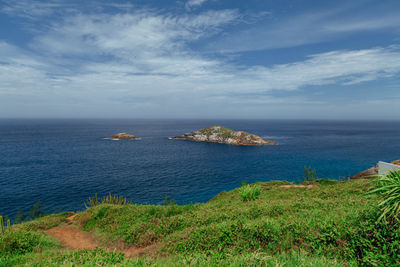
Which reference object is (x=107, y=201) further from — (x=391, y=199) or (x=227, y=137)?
(x=227, y=137)

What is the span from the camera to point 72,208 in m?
33.3

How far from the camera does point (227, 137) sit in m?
115

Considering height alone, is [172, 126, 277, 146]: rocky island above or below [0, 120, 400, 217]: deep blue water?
above

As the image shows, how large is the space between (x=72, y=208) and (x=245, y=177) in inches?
1610

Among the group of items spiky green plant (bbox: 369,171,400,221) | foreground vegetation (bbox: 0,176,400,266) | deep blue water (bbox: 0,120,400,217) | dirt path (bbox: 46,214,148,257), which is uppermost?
spiky green plant (bbox: 369,171,400,221)

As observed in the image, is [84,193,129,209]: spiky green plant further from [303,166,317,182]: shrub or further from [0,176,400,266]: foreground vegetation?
[303,166,317,182]: shrub

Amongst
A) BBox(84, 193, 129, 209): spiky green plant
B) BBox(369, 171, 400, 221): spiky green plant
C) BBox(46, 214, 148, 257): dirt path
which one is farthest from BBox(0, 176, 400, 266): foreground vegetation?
BBox(84, 193, 129, 209): spiky green plant

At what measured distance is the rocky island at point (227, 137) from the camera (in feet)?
351

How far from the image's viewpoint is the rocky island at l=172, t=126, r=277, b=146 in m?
107

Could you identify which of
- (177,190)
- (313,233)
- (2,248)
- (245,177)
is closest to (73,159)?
(177,190)

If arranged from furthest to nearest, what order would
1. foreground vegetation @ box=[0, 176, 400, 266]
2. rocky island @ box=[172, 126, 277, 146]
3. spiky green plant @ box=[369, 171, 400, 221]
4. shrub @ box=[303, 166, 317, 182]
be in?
rocky island @ box=[172, 126, 277, 146] → shrub @ box=[303, 166, 317, 182] → spiky green plant @ box=[369, 171, 400, 221] → foreground vegetation @ box=[0, 176, 400, 266]

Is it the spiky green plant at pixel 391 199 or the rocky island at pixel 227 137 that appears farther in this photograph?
the rocky island at pixel 227 137

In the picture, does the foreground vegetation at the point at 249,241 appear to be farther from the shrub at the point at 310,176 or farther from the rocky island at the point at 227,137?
the rocky island at the point at 227,137

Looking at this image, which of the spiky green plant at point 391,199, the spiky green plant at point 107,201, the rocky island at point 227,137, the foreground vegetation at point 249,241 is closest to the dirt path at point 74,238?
the foreground vegetation at point 249,241
